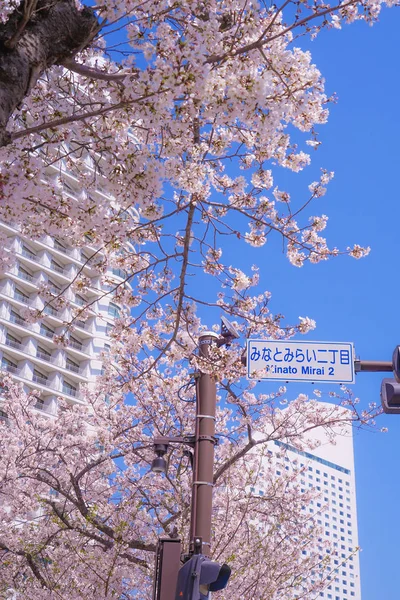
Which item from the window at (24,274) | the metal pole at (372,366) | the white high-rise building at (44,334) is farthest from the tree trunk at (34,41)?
the window at (24,274)

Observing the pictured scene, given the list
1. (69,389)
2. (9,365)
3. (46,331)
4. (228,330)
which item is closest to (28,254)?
(46,331)

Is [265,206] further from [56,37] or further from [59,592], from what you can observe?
[59,592]

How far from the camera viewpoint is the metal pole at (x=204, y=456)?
511 centimetres

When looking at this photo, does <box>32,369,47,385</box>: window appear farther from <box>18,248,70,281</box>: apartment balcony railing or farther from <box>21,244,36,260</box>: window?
<box>21,244,36,260</box>: window

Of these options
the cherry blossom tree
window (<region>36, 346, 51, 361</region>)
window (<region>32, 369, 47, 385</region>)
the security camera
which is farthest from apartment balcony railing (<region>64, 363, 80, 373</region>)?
the security camera

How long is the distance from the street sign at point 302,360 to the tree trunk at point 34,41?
9.62 feet

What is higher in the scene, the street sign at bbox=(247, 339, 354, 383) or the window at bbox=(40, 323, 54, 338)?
the window at bbox=(40, 323, 54, 338)

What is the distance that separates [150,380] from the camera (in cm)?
802

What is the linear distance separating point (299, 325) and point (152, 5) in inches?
148

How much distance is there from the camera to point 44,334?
140 ft

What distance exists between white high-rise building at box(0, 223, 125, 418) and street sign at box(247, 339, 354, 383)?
33.0 meters

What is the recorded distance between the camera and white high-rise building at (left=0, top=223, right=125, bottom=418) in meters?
40.4

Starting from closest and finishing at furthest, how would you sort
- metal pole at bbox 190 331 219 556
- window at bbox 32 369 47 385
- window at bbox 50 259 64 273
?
metal pole at bbox 190 331 219 556
window at bbox 32 369 47 385
window at bbox 50 259 64 273

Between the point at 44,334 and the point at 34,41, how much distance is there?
40.7m
